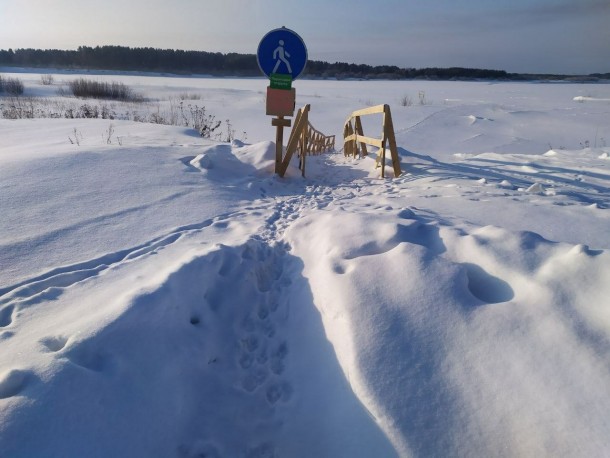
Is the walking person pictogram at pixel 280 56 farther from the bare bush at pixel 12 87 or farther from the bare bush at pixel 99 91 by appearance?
the bare bush at pixel 12 87

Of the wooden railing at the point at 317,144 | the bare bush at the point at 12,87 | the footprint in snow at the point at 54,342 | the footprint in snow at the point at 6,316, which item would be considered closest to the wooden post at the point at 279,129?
the wooden railing at the point at 317,144

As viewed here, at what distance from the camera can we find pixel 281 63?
569 centimetres

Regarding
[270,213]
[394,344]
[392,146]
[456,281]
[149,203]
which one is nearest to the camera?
[394,344]

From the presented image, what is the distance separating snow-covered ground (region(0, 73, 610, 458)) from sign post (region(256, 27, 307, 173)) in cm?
237

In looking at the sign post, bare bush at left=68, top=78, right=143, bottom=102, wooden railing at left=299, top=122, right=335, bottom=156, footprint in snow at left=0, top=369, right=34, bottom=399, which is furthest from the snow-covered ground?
bare bush at left=68, top=78, right=143, bottom=102

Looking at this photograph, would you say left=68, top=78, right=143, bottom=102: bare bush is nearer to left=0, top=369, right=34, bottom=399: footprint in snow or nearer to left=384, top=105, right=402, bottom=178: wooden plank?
left=384, top=105, right=402, bottom=178: wooden plank

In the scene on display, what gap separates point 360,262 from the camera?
9.04ft

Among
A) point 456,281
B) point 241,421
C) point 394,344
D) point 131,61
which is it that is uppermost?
point 131,61

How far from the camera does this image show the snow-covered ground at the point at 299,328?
1.71 m

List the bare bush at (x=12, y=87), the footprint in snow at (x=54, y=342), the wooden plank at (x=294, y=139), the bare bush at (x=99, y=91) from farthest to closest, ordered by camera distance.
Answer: the bare bush at (x=99, y=91) < the bare bush at (x=12, y=87) < the wooden plank at (x=294, y=139) < the footprint in snow at (x=54, y=342)

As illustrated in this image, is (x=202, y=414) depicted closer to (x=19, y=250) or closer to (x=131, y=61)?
(x=19, y=250)

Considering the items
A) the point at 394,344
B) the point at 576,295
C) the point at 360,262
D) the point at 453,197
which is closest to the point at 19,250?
the point at 360,262

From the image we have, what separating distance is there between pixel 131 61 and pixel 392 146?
8516 cm

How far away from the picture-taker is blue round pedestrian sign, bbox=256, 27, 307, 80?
552 centimetres
